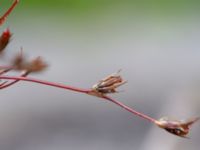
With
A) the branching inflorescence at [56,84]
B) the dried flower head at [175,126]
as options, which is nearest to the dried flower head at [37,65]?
the branching inflorescence at [56,84]

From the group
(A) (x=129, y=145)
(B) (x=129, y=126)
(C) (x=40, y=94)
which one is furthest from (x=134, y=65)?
(A) (x=129, y=145)

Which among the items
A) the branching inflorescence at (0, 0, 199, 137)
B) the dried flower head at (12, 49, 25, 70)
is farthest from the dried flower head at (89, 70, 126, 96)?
the dried flower head at (12, 49, 25, 70)

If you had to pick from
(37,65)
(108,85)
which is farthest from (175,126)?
(37,65)

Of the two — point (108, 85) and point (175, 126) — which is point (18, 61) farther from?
point (175, 126)

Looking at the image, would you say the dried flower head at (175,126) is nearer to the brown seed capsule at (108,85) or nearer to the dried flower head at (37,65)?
the brown seed capsule at (108,85)

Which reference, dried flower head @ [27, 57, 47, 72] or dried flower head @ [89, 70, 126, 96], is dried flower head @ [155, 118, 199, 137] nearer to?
dried flower head @ [89, 70, 126, 96]

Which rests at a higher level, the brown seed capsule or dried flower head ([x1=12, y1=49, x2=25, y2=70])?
the brown seed capsule

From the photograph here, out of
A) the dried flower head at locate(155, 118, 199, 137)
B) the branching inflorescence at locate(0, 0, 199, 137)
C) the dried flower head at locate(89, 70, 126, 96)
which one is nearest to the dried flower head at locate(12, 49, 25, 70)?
the branching inflorescence at locate(0, 0, 199, 137)
